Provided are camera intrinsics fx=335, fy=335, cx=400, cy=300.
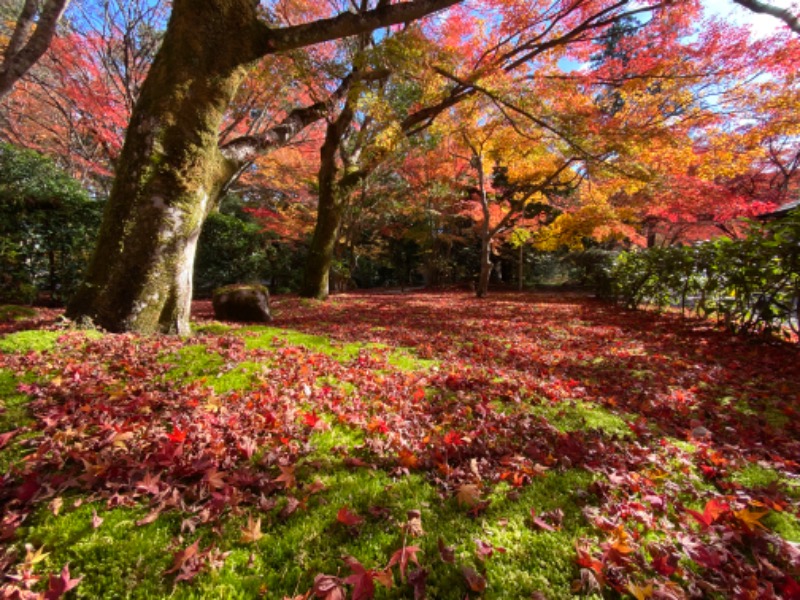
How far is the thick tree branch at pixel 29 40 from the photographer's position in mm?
4160

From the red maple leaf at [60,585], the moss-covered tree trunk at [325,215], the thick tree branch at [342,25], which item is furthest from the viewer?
the moss-covered tree trunk at [325,215]

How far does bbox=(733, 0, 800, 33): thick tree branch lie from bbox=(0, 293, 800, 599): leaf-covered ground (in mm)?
4341

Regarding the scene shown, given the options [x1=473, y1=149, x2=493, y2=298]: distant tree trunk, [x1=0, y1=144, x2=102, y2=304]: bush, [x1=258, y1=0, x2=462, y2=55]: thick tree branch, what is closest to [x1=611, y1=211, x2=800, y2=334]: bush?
[x1=473, y1=149, x2=493, y2=298]: distant tree trunk

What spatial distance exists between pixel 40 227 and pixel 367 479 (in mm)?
8760

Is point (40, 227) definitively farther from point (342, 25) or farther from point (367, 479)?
point (367, 479)

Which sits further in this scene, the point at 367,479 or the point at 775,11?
the point at 775,11

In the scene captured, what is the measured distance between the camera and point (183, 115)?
4184mm

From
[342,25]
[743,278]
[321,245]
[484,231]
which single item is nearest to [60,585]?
[342,25]

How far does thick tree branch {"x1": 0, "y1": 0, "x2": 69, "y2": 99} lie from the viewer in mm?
Answer: 4160

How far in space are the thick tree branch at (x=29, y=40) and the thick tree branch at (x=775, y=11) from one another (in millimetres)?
8425

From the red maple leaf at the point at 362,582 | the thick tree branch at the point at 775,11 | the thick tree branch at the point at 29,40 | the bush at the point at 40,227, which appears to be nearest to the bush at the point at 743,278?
the thick tree branch at the point at 775,11

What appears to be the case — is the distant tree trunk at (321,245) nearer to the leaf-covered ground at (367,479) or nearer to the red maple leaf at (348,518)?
the leaf-covered ground at (367,479)

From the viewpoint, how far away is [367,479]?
2.18 metres

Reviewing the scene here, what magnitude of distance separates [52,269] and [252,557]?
8.77 m
